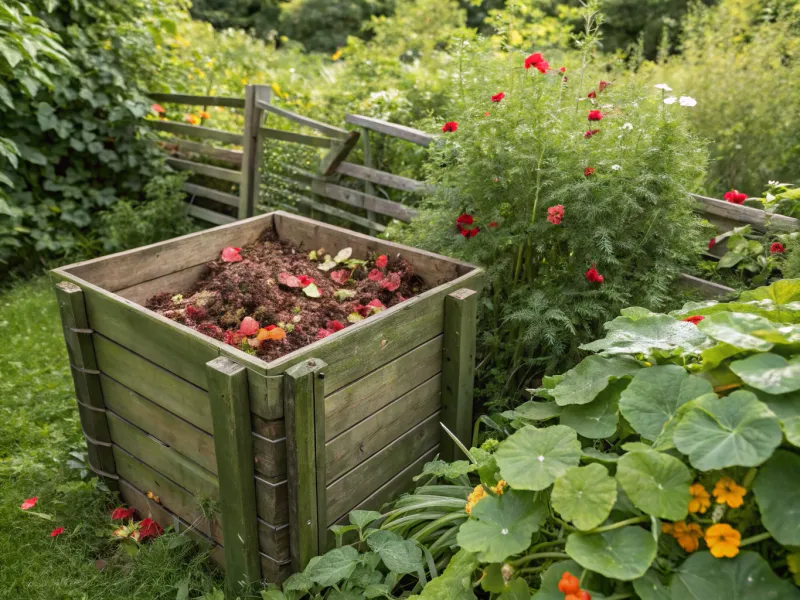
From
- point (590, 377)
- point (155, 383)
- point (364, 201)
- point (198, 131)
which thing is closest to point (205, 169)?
point (198, 131)

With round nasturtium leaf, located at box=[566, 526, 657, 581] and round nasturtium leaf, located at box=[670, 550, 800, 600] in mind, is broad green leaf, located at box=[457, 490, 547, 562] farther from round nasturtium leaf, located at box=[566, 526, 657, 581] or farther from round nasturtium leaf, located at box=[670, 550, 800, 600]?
round nasturtium leaf, located at box=[670, 550, 800, 600]

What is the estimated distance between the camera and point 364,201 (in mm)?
3836

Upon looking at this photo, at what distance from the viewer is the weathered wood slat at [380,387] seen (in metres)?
1.83

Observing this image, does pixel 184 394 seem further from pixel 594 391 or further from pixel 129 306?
pixel 594 391

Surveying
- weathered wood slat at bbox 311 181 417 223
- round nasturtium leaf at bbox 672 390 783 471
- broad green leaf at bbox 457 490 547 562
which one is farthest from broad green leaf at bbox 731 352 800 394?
weathered wood slat at bbox 311 181 417 223

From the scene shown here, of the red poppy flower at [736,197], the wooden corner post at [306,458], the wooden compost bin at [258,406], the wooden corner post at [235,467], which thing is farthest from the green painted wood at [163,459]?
the red poppy flower at [736,197]

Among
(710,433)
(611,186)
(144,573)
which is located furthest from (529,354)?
(144,573)

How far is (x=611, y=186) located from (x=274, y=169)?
9.26 feet

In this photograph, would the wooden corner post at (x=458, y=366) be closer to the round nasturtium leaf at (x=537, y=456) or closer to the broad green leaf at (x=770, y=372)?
the round nasturtium leaf at (x=537, y=456)

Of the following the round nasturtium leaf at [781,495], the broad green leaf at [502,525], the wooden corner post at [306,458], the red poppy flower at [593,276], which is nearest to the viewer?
the round nasturtium leaf at [781,495]

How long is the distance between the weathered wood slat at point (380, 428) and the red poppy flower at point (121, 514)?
897 mm

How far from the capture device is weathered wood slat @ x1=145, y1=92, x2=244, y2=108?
4598 mm

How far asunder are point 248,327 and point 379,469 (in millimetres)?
605

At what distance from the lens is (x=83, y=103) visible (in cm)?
464
